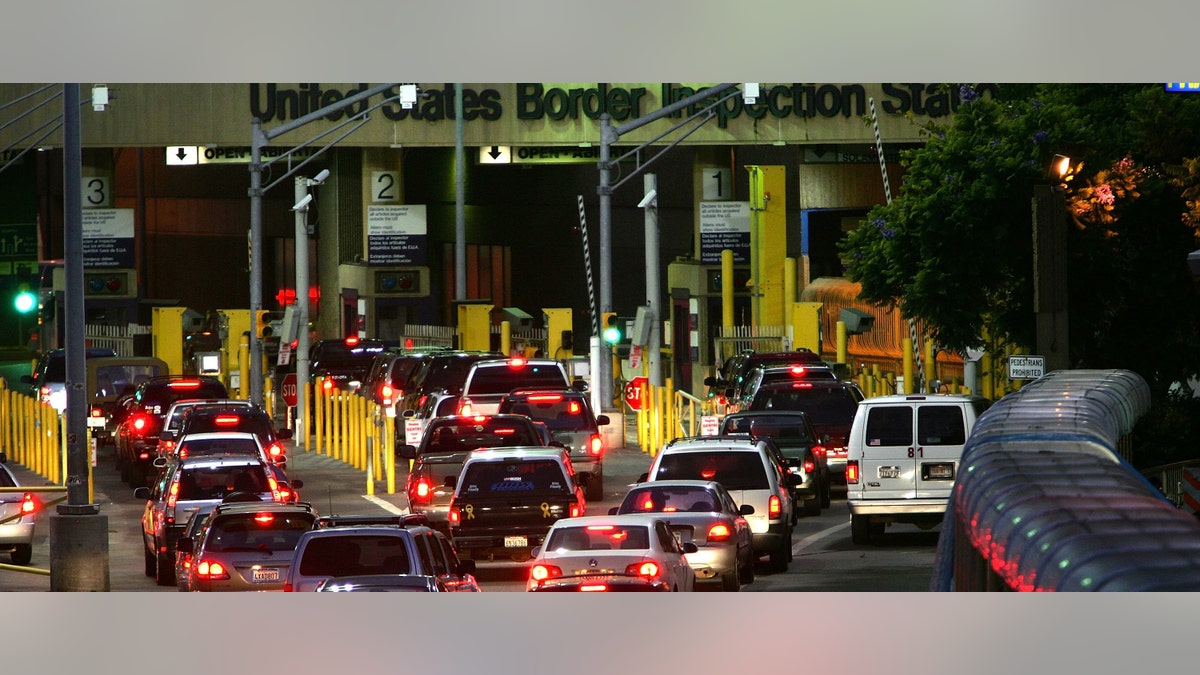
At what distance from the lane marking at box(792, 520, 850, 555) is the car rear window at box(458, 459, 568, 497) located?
3889mm

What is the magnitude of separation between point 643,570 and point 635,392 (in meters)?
22.8

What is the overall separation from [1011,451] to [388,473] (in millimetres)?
21769

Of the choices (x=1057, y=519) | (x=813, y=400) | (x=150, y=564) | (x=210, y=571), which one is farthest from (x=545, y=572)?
(x=813, y=400)

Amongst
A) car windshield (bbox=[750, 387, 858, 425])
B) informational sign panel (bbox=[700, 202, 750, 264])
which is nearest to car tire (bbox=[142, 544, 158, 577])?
car windshield (bbox=[750, 387, 858, 425])

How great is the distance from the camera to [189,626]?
16922 millimetres

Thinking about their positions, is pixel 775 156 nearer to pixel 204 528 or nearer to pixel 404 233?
pixel 404 233

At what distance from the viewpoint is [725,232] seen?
168 feet

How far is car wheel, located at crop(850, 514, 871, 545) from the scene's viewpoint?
26.1m

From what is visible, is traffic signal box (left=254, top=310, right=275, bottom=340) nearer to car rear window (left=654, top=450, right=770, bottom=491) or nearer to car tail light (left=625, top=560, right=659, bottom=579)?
car rear window (left=654, top=450, right=770, bottom=491)

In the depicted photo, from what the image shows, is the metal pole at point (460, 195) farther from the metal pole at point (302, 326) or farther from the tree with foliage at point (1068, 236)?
the tree with foliage at point (1068, 236)

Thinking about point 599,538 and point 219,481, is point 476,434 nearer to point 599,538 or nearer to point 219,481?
point 219,481

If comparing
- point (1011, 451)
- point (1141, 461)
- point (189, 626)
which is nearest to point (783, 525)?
point (1141, 461)

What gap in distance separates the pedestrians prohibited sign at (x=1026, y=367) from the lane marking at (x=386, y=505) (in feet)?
29.0

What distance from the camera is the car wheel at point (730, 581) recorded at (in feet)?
69.9
